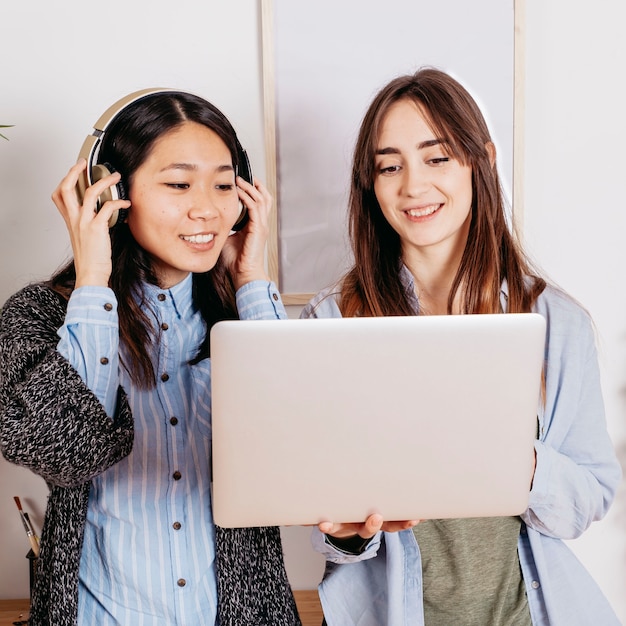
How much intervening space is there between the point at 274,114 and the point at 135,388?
874mm

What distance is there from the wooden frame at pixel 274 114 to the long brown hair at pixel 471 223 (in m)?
0.44

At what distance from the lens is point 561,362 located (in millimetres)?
1257

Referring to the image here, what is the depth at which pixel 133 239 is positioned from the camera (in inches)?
50.3

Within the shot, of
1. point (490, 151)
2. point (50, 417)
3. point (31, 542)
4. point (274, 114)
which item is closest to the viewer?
point (50, 417)

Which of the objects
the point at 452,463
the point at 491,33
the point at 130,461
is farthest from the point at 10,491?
the point at 491,33

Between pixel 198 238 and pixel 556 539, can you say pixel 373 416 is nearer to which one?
pixel 198 238

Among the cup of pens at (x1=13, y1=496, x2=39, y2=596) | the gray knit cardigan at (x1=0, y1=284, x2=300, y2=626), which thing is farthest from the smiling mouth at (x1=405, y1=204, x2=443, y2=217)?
the cup of pens at (x1=13, y1=496, x2=39, y2=596)

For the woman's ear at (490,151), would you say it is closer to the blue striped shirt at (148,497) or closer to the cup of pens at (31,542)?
the blue striped shirt at (148,497)

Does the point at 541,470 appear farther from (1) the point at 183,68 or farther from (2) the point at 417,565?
(1) the point at 183,68

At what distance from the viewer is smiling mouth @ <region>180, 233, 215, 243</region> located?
1197 millimetres

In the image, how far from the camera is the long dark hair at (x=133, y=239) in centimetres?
120

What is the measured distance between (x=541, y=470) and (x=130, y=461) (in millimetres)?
647

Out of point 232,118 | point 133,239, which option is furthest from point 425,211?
point 232,118

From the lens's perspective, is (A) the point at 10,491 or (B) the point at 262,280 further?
(A) the point at 10,491
